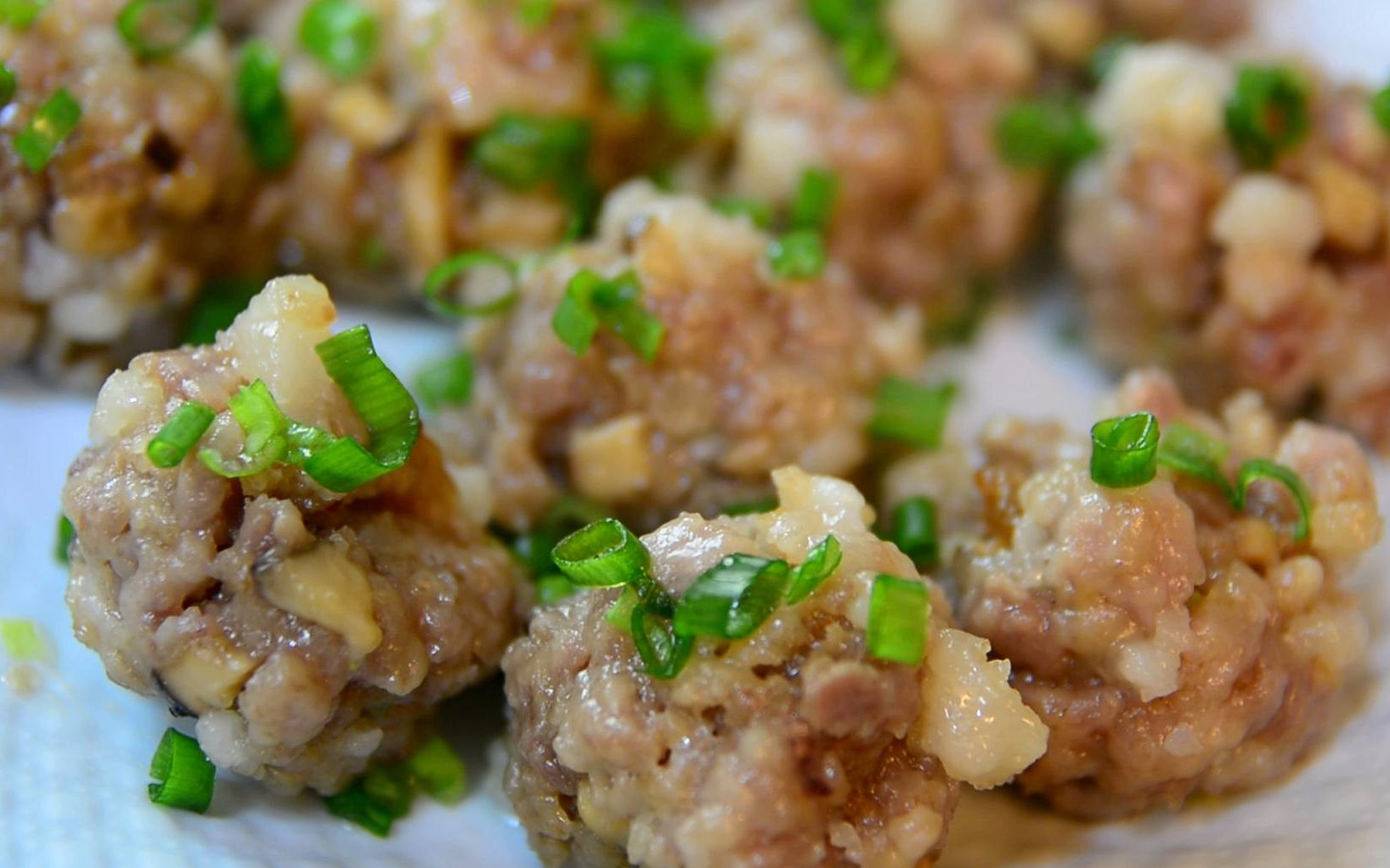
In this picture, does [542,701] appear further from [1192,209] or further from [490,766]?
[1192,209]

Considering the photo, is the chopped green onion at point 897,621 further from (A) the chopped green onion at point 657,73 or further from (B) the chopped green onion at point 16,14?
(B) the chopped green onion at point 16,14

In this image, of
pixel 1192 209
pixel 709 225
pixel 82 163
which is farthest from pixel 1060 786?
pixel 82 163

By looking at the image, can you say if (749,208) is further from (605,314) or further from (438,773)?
(438,773)

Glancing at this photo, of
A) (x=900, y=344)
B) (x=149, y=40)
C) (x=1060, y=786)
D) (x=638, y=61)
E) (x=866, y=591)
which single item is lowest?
(x=1060, y=786)

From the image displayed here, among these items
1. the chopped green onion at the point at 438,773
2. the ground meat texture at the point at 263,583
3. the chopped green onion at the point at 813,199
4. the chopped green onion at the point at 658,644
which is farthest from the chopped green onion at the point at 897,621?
the chopped green onion at the point at 813,199

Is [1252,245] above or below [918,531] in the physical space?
above

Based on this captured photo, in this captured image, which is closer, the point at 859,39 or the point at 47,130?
the point at 47,130

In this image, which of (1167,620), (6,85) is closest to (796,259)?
(1167,620)
